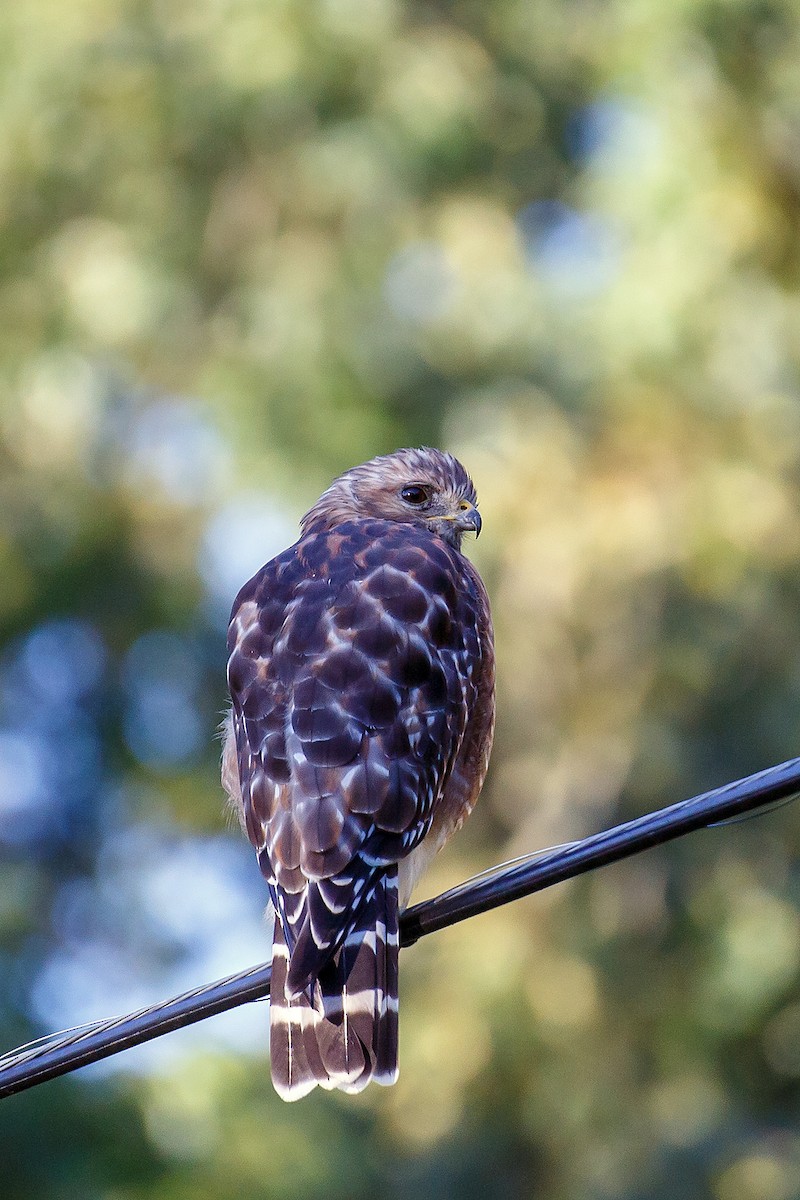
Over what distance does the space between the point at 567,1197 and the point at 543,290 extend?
4.61m

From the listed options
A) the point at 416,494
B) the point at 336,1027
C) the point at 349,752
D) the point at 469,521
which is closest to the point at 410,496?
the point at 416,494

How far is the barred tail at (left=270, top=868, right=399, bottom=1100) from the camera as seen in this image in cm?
336

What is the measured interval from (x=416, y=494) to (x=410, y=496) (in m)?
0.02

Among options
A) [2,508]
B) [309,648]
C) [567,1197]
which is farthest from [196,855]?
[309,648]

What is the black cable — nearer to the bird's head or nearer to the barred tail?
the barred tail

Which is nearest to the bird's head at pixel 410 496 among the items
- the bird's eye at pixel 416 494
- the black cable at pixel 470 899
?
the bird's eye at pixel 416 494

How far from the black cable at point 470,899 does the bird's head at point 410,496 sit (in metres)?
1.84

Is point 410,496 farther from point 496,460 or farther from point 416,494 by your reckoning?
point 496,460

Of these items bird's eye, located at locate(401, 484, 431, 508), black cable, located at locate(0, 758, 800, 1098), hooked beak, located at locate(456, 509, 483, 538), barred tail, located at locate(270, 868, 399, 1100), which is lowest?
black cable, located at locate(0, 758, 800, 1098)

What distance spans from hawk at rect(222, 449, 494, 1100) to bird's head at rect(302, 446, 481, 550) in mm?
469

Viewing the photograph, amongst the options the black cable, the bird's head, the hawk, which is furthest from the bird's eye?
the black cable

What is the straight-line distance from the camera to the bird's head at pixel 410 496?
5.06 metres

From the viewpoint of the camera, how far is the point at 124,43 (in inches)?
368

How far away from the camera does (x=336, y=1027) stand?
338 cm
